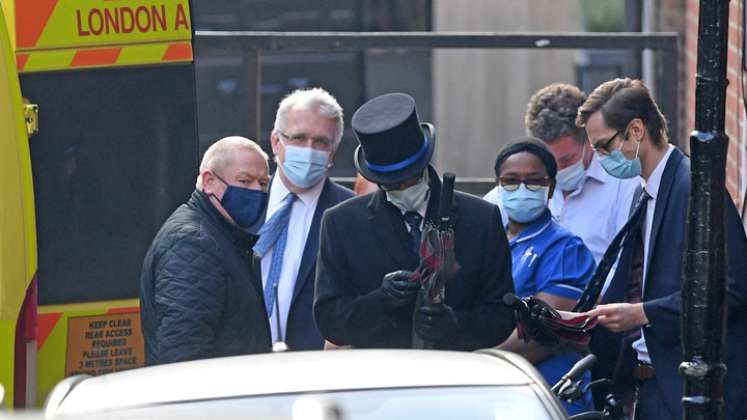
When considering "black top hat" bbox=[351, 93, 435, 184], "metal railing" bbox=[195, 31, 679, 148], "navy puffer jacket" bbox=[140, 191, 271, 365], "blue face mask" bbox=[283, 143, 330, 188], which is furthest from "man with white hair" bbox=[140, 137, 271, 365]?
"metal railing" bbox=[195, 31, 679, 148]

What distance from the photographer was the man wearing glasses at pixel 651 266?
18.7ft

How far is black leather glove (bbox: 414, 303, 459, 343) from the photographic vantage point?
589 cm

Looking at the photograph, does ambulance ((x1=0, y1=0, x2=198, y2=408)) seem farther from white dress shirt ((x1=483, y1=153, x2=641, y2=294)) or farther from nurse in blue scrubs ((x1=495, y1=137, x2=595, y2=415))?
white dress shirt ((x1=483, y1=153, x2=641, y2=294))

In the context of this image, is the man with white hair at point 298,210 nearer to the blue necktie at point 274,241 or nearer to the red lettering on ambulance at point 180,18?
the blue necktie at point 274,241

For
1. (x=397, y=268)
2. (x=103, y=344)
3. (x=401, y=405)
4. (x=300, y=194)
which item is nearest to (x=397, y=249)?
(x=397, y=268)

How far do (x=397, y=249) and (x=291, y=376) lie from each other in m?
2.00

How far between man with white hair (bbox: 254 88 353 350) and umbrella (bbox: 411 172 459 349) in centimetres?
90

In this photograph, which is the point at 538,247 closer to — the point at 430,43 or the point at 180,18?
the point at 180,18

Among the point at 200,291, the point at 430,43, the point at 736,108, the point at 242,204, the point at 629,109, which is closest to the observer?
the point at 200,291

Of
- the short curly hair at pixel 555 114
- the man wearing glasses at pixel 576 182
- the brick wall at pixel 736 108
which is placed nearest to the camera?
the man wearing glasses at pixel 576 182

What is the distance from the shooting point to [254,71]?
9.46m

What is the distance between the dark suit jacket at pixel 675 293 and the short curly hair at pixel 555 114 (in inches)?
57.4

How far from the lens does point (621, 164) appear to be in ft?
20.1

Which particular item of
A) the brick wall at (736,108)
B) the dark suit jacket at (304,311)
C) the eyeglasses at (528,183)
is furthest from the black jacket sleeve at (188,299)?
the brick wall at (736,108)
